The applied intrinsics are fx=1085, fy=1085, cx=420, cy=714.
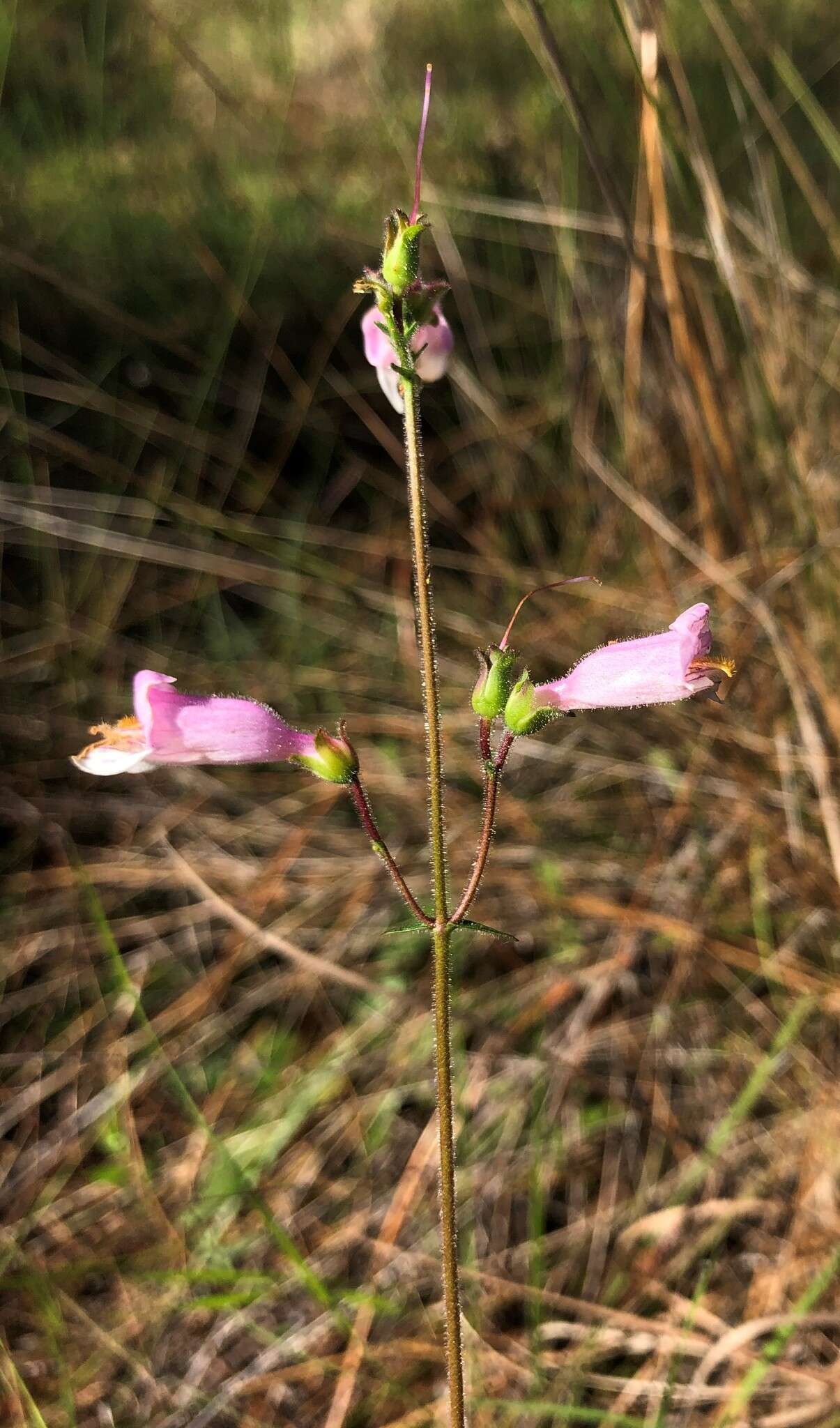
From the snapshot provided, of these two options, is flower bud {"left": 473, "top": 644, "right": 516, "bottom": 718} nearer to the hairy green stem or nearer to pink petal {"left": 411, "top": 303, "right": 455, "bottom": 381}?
the hairy green stem

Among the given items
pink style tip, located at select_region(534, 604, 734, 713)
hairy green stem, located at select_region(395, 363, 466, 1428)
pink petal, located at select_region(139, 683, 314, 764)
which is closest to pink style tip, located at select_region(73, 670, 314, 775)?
pink petal, located at select_region(139, 683, 314, 764)

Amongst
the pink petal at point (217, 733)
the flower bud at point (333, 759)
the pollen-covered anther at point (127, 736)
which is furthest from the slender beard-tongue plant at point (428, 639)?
the pollen-covered anther at point (127, 736)

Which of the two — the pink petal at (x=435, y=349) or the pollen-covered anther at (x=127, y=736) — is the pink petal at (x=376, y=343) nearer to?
the pink petal at (x=435, y=349)

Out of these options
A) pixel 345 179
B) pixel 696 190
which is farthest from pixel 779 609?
pixel 345 179

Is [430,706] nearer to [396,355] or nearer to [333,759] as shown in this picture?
[333,759]

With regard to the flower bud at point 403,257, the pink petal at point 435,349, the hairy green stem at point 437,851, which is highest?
the pink petal at point 435,349

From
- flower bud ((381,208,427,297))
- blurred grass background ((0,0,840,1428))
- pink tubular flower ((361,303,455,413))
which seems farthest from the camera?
blurred grass background ((0,0,840,1428))

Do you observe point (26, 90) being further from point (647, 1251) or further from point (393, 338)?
point (647, 1251)
